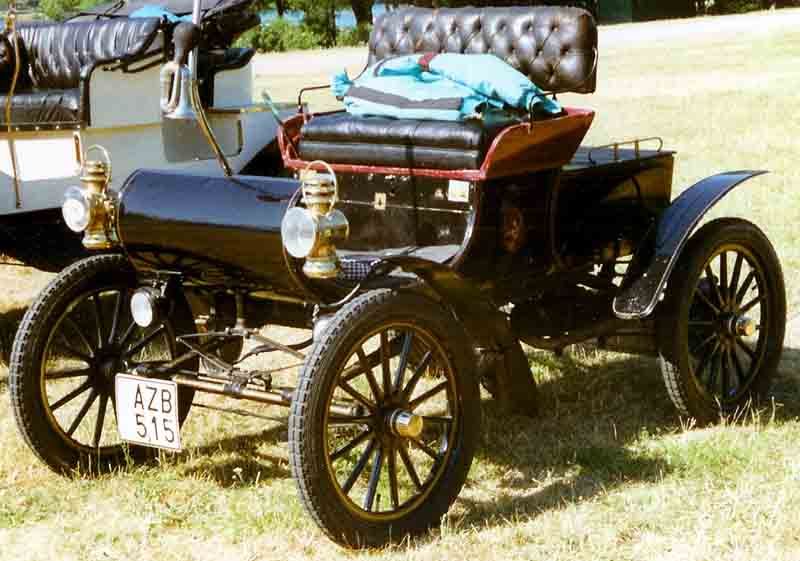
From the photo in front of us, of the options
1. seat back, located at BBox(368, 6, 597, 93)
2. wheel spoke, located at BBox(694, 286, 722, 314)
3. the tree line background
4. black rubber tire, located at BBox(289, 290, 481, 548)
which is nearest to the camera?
black rubber tire, located at BBox(289, 290, 481, 548)

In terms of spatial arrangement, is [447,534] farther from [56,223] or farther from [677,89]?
[677,89]

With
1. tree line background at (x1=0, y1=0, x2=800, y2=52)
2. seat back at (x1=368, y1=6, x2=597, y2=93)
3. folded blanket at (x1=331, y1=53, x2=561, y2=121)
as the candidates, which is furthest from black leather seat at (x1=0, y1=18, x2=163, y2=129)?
tree line background at (x1=0, y1=0, x2=800, y2=52)

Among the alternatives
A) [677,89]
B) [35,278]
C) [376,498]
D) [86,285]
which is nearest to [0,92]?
[35,278]

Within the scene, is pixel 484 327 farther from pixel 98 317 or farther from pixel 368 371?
pixel 98 317

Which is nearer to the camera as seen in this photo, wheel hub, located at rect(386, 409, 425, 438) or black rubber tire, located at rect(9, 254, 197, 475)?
wheel hub, located at rect(386, 409, 425, 438)

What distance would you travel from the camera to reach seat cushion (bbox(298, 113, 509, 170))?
379 cm

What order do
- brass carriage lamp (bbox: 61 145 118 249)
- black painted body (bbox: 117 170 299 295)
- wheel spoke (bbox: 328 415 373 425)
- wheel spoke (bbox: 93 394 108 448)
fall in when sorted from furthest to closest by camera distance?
1. wheel spoke (bbox: 93 394 108 448)
2. brass carriage lamp (bbox: 61 145 118 249)
3. black painted body (bbox: 117 170 299 295)
4. wheel spoke (bbox: 328 415 373 425)

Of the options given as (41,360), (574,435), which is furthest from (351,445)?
(574,435)

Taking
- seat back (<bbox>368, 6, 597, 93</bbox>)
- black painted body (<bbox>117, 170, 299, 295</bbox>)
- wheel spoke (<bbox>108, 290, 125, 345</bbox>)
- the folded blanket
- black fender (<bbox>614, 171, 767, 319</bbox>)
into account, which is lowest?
wheel spoke (<bbox>108, 290, 125, 345</bbox>)

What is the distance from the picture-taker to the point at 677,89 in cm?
1733

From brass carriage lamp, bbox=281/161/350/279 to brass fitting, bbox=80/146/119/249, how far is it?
2.58ft

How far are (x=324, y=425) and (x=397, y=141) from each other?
118 cm

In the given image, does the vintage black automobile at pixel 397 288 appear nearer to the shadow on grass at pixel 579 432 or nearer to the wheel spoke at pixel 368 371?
the wheel spoke at pixel 368 371

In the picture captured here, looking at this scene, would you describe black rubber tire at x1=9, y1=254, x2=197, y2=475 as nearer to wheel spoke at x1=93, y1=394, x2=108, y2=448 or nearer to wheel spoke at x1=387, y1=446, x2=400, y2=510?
wheel spoke at x1=93, y1=394, x2=108, y2=448
